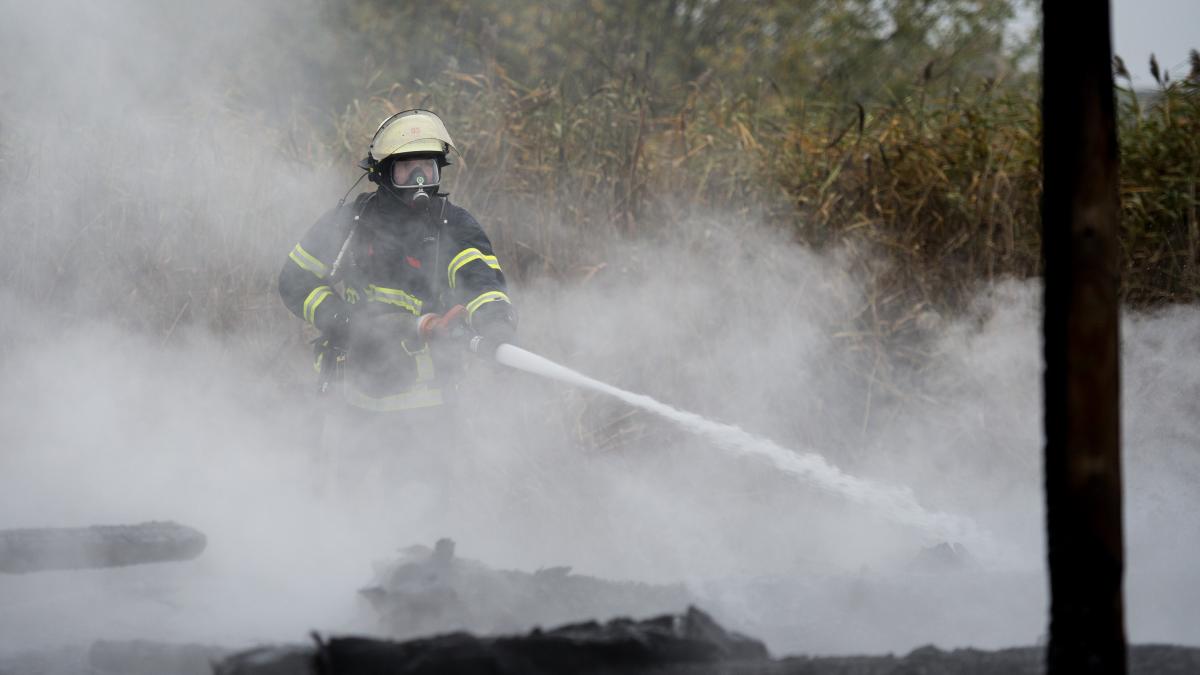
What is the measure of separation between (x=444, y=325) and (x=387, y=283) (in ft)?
1.36

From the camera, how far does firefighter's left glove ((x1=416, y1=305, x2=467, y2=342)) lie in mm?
4625

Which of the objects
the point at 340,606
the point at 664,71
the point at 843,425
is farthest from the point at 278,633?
the point at 664,71

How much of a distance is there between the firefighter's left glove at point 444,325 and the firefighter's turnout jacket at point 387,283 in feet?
0.28

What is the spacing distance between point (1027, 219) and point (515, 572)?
4067mm

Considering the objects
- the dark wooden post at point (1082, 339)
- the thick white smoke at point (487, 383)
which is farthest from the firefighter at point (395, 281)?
the dark wooden post at point (1082, 339)

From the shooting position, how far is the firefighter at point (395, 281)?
477 cm

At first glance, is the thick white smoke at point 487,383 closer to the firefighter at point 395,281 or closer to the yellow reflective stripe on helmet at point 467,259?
the firefighter at point 395,281

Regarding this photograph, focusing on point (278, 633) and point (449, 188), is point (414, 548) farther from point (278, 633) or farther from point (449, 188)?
point (449, 188)

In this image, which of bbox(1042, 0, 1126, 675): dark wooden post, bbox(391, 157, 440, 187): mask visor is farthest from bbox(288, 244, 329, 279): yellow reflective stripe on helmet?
bbox(1042, 0, 1126, 675): dark wooden post

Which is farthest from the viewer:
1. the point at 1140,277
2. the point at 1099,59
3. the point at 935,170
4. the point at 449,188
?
the point at 449,188

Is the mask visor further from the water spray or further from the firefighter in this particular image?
the water spray

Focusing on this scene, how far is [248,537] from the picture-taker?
482 cm

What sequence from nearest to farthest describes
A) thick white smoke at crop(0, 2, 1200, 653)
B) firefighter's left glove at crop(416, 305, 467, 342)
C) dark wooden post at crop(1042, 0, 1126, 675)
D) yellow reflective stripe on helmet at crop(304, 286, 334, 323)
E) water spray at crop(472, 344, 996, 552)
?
1. dark wooden post at crop(1042, 0, 1126, 675)
2. water spray at crop(472, 344, 996, 552)
3. firefighter's left glove at crop(416, 305, 467, 342)
4. yellow reflective stripe on helmet at crop(304, 286, 334, 323)
5. thick white smoke at crop(0, 2, 1200, 653)

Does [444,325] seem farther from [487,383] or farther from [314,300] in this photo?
[487,383]
